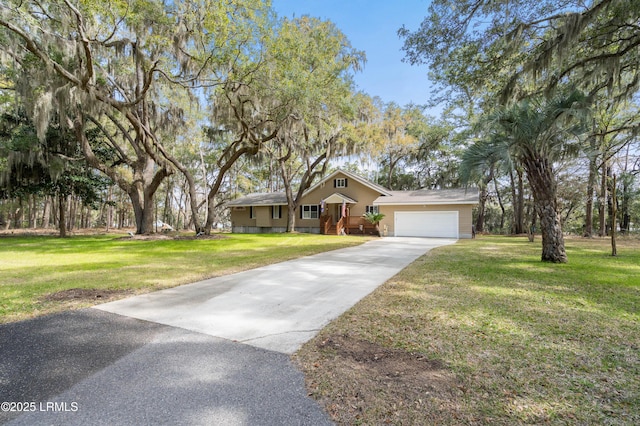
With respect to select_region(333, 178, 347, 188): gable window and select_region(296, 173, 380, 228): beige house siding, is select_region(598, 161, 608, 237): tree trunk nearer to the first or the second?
select_region(296, 173, 380, 228): beige house siding

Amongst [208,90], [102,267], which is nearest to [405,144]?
[208,90]

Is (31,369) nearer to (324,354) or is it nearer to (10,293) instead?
(324,354)

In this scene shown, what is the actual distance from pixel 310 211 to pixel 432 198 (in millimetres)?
9099

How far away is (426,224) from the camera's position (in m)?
18.9

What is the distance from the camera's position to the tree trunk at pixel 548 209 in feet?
25.2

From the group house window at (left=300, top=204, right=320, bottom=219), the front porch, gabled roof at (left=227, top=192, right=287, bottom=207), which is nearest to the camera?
the front porch

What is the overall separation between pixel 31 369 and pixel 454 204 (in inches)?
743

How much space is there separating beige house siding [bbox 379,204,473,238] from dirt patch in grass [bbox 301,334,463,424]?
1700cm

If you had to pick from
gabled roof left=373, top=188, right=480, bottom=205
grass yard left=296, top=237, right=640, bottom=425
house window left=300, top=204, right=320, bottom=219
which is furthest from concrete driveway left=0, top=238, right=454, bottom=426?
house window left=300, top=204, right=320, bottom=219

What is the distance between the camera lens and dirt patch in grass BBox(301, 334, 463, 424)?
1914mm

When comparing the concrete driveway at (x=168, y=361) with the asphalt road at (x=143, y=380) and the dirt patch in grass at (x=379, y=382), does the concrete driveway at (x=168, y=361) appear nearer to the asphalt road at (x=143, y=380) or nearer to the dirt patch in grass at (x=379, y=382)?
the asphalt road at (x=143, y=380)

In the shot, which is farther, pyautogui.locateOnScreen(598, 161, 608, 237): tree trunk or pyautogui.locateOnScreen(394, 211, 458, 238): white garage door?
pyautogui.locateOnScreen(394, 211, 458, 238): white garage door

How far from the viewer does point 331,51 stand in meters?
14.1

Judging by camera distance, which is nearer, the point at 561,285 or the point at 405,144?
the point at 561,285
